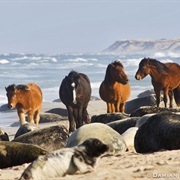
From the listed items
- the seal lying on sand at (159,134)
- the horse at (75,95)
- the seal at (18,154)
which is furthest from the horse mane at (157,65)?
the seal at (18,154)

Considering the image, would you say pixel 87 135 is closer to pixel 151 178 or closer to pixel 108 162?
pixel 108 162

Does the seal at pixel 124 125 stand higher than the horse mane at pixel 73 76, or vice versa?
the horse mane at pixel 73 76

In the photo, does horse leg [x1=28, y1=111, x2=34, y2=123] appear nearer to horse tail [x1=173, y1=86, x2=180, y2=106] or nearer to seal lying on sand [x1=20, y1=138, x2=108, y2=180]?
A: horse tail [x1=173, y1=86, x2=180, y2=106]

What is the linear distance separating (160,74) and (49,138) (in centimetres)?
850

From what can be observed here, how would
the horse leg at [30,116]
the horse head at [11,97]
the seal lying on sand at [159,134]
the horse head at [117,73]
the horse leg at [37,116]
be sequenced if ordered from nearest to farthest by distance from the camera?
the seal lying on sand at [159,134] → the horse head at [117,73] → the horse head at [11,97] → the horse leg at [30,116] → the horse leg at [37,116]

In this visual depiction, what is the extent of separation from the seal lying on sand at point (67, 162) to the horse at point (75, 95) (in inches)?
356

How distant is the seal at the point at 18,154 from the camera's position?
26.7 ft

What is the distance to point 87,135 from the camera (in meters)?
8.48

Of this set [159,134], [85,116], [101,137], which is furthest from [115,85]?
[159,134]

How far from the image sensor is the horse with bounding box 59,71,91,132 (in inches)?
613

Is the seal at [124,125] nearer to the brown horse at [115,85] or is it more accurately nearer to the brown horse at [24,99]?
the brown horse at [115,85]

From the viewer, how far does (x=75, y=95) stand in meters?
15.6

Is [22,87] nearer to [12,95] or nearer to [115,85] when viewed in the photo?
[12,95]

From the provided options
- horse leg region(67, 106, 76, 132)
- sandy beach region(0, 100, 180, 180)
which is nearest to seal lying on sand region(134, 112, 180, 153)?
sandy beach region(0, 100, 180, 180)
